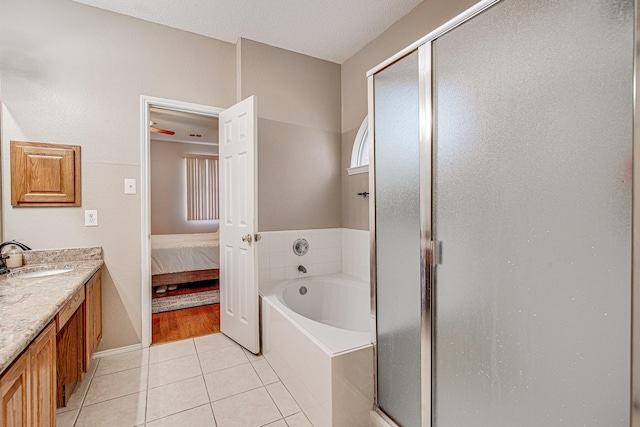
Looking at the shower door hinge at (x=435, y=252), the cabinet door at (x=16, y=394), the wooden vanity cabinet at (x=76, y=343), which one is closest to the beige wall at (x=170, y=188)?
the wooden vanity cabinet at (x=76, y=343)

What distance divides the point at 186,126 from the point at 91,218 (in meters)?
3.03

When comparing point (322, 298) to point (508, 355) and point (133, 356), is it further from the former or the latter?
point (508, 355)

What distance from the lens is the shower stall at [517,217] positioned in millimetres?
774

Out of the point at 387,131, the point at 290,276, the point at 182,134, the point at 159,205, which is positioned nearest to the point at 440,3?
the point at 387,131

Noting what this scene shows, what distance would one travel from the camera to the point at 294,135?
2957mm

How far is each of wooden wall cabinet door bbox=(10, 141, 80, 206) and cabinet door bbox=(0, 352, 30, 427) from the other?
1643mm

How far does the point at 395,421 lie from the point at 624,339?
3.62 feet

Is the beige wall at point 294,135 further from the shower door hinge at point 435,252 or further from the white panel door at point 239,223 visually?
the shower door hinge at point 435,252

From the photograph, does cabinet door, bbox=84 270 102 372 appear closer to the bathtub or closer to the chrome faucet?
the chrome faucet

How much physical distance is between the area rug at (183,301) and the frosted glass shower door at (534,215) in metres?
3.16

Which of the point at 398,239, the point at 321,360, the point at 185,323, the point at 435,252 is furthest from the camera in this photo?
the point at 185,323

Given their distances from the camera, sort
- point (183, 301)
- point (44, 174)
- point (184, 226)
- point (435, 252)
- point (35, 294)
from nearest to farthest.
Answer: point (435, 252), point (35, 294), point (44, 174), point (183, 301), point (184, 226)

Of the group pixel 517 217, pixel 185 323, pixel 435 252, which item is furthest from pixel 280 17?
pixel 185 323

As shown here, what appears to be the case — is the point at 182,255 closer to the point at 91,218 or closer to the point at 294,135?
the point at 91,218
